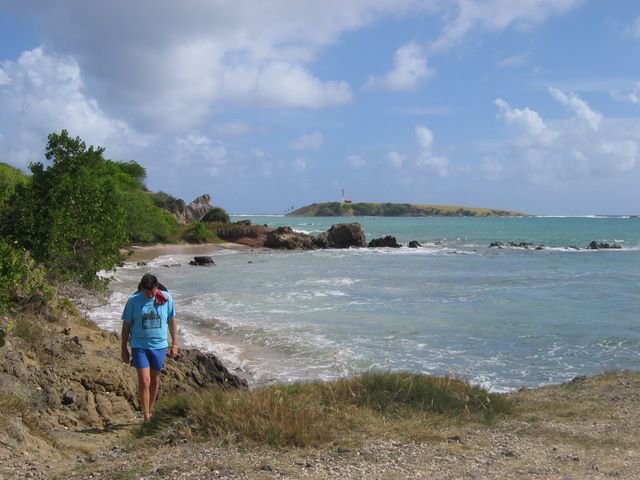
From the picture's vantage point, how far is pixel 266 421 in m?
6.10

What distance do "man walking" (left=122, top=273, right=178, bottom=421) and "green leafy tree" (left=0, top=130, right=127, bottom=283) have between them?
825cm

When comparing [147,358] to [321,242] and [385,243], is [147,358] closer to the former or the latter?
[321,242]

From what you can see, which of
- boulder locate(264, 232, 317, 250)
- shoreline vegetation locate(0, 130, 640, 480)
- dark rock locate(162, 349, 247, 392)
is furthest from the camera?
boulder locate(264, 232, 317, 250)

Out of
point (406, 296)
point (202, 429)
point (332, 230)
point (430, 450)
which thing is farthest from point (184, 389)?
point (332, 230)

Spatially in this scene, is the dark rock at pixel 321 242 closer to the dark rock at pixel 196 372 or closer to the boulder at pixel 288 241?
the boulder at pixel 288 241

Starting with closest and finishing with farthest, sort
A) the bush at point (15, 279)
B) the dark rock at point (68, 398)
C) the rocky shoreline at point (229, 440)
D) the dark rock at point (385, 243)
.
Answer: the rocky shoreline at point (229, 440) < the dark rock at point (68, 398) < the bush at point (15, 279) < the dark rock at point (385, 243)

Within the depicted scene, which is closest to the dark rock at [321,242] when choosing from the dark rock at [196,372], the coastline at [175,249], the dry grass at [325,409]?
the coastline at [175,249]

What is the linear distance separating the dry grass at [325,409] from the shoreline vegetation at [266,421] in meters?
0.02

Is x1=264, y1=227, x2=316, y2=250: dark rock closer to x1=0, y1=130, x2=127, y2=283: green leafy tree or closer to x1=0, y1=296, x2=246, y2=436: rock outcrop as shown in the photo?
x1=0, y1=130, x2=127, y2=283: green leafy tree

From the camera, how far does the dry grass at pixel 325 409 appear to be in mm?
6070

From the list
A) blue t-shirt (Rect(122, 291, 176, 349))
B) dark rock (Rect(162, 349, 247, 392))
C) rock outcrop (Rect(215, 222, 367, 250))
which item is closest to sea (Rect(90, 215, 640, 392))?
dark rock (Rect(162, 349, 247, 392))

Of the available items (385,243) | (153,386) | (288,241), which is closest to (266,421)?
(153,386)

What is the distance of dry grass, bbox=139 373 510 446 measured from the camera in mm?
6070

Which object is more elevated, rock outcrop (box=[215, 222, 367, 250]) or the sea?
rock outcrop (box=[215, 222, 367, 250])
